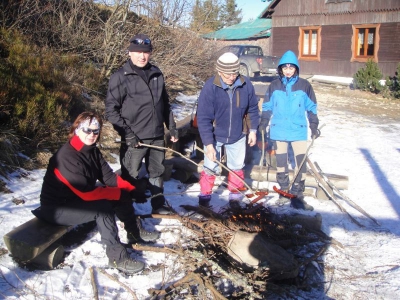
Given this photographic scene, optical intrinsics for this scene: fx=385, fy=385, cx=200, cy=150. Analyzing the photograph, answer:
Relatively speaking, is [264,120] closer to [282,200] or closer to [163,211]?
[282,200]

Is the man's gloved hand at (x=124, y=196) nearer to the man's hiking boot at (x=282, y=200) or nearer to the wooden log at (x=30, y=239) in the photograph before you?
the wooden log at (x=30, y=239)

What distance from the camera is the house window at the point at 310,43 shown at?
20194mm

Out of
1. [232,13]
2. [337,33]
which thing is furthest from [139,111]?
[232,13]

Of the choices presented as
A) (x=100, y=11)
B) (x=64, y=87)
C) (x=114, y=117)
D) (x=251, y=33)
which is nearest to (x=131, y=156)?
(x=114, y=117)

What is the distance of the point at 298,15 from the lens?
808 inches

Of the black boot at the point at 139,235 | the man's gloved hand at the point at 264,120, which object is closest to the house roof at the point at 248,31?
the man's gloved hand at the point at 264,120

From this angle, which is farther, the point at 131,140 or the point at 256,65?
the point at 256,65

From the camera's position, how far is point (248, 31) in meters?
28.4

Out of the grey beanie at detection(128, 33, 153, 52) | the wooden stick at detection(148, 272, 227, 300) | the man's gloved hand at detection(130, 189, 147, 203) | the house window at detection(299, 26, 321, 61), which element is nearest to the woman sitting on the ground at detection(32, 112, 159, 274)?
the wooden stick at detection(148, 272, 227, 300)

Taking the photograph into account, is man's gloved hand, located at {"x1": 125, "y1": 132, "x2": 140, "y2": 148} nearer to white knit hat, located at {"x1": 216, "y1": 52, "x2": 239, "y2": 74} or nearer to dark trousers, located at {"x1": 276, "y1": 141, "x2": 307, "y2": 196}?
white knit hat, located at {"x1": 216, "y1": 52, "x2": 239, "y2": 74}

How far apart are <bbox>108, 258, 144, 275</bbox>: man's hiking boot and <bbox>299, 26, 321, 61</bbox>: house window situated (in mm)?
19276

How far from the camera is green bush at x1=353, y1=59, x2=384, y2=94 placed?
1525cm

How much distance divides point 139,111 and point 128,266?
4.75ft

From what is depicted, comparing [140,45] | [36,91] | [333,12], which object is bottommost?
[36,91]
